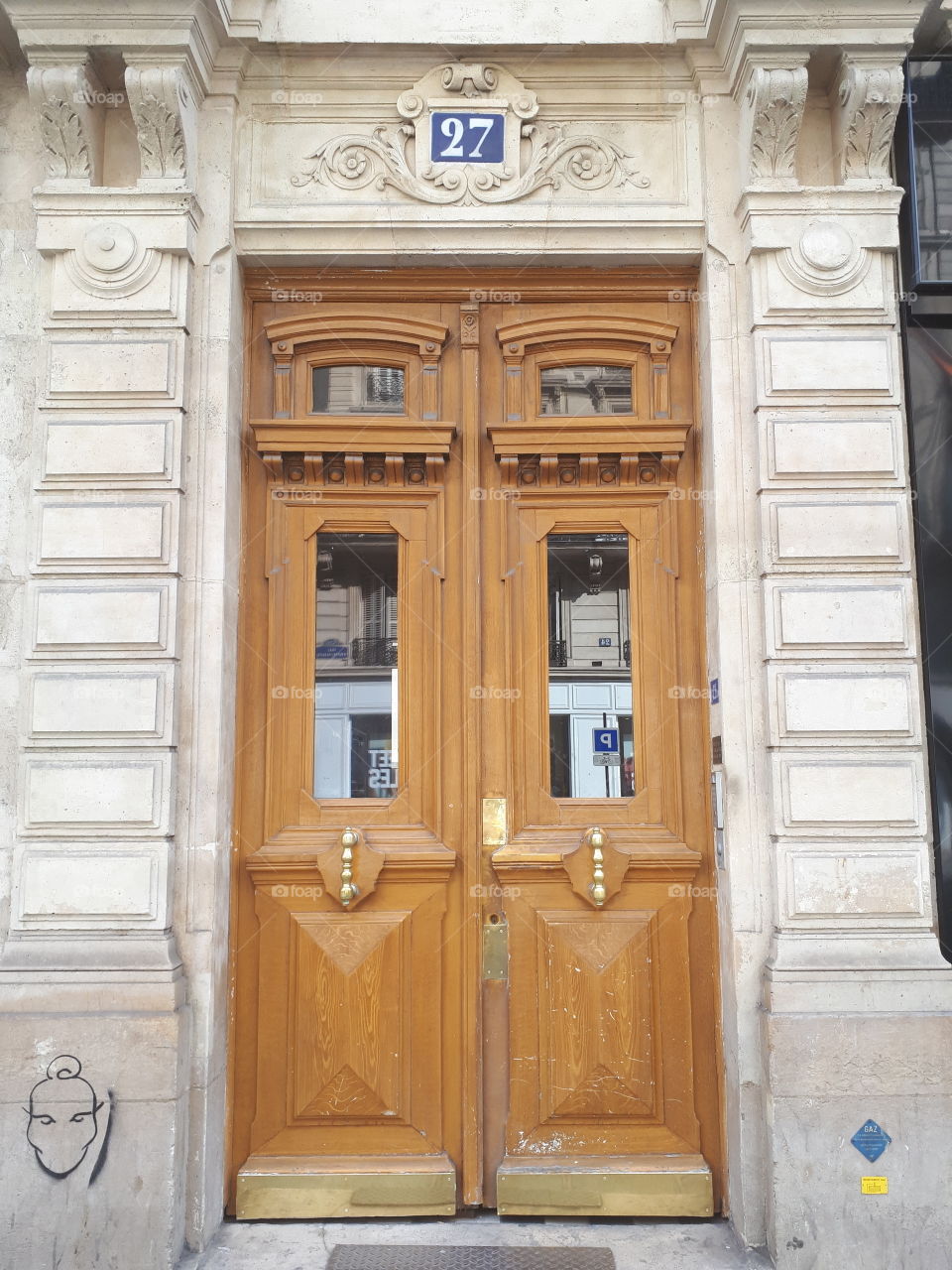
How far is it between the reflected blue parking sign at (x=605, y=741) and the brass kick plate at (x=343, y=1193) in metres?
2.08

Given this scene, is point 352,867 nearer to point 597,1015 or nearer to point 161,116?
point 597,1015

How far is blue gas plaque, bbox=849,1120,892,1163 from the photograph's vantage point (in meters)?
4.43

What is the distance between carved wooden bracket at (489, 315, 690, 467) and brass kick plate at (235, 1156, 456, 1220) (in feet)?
11.1

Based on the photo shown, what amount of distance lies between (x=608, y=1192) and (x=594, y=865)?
148 centimetres

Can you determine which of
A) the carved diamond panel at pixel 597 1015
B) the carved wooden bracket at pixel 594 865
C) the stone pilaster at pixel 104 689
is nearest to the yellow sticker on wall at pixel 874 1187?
the carved diamond panel at pixel 597 1015

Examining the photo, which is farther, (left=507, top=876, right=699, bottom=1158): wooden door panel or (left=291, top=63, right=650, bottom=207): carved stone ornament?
(left=291, top=63, right=650, bottom=207): carved stone ornament

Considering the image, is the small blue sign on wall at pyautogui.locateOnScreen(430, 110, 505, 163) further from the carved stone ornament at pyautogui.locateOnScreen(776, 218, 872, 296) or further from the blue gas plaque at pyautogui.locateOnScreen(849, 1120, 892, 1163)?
the blue gas plaque at pyautogui.locateOnScreen(849, 1120, 892, 1163)

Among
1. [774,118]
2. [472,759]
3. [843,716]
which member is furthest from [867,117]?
[472,759]

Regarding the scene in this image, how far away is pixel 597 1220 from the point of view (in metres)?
4.85

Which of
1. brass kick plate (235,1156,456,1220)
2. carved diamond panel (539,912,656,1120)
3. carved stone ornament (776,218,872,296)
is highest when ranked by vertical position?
carved stone ornament (776,218,872,296)

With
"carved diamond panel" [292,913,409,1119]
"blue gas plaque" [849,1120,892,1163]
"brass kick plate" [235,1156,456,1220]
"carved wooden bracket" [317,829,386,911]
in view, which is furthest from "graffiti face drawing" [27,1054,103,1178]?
"blue gas plaque" [849,1120,892,1163]

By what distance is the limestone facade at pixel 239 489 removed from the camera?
14.6ft

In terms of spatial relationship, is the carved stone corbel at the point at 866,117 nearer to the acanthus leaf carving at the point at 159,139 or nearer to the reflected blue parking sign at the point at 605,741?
the reflected blue parking sign at the point at 605,741

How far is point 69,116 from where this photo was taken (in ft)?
16.2
